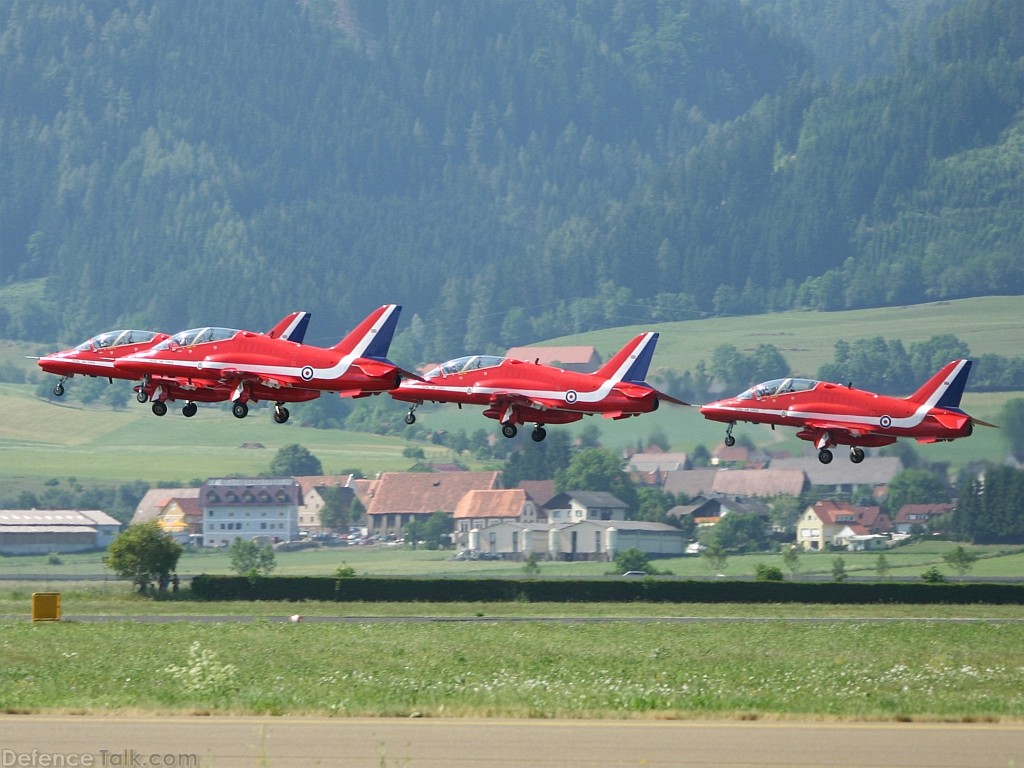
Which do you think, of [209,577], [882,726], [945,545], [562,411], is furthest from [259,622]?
[945,545]

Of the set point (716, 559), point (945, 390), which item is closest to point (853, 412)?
point (945, 390)

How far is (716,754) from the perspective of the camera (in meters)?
38.3

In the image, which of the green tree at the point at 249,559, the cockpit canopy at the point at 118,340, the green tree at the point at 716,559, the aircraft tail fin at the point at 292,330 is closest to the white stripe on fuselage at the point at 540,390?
the aircraft tail fin at the point at 292,330

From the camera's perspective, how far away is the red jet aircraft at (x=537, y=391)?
80.1 meters

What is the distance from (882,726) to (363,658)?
24108 millimetres

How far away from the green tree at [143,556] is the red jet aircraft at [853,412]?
38590 mm

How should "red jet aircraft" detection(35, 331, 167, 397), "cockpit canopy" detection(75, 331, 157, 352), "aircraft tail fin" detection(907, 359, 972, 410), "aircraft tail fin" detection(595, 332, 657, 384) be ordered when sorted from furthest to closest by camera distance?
"aircraft tail fin" detection(907, 359, 972, 410), "aircraft tail fin" detection(595, 332, 657, 384), "cockpit canopy" detection(75, 331, 157, 352), "red jet aircraft" detection(35, 331, 167, 397)

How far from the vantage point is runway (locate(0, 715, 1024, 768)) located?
122 feet

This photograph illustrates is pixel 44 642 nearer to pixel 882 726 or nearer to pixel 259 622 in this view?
pixel 259 622

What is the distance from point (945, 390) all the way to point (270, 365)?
37.5 metres

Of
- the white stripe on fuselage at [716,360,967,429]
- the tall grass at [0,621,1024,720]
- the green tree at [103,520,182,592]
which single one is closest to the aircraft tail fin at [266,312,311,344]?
the tall grass at [0,621,1024,720]

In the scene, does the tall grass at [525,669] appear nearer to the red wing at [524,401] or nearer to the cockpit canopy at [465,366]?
the red wing at [524,401]

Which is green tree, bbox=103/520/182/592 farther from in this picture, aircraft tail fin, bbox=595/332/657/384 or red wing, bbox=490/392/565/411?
aircraft tail fin, bbox=595/332/657/384

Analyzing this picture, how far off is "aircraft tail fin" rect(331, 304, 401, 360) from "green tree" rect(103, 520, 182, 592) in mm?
36889
